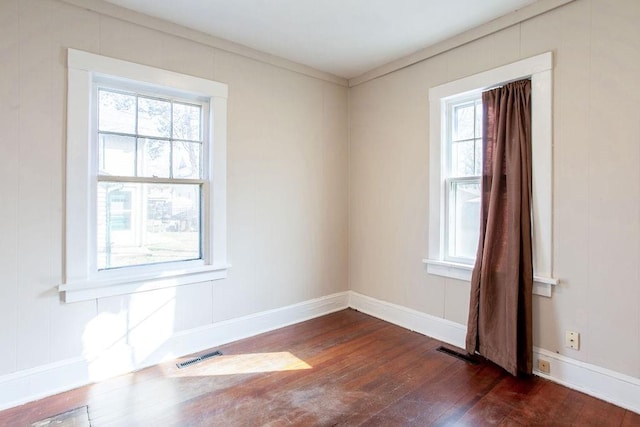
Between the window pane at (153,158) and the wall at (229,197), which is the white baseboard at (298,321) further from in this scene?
the window pane at (153,158)

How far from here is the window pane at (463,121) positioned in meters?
2.99

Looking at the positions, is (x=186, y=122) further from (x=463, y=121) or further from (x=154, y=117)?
(x=463, y=121)

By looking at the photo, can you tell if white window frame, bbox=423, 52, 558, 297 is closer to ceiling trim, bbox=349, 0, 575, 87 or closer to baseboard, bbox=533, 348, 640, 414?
ceiling trim, bbox=349, 0, 575, 87

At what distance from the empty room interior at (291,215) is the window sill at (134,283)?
0.02 m

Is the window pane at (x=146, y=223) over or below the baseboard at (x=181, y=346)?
over

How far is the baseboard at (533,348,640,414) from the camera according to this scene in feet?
6.88

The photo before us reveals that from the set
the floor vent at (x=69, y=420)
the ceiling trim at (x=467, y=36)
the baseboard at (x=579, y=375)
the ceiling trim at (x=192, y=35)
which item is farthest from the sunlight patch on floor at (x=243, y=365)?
the ceiling trim at (x=467, y=36)

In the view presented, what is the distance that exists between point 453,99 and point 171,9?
2380 millimetres

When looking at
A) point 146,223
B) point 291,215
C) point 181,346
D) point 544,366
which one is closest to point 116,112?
point 146,223

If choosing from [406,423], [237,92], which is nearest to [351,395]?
[406,423]

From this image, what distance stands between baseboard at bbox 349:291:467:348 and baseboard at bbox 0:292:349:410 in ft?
0.81

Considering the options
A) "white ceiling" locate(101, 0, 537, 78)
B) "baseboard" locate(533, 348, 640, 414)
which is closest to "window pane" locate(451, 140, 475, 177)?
"white ceiling" locate(101, 0, 537, 78)

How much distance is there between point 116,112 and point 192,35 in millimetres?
881

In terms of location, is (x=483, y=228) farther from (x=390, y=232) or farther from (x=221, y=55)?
(x=221, y=55)
